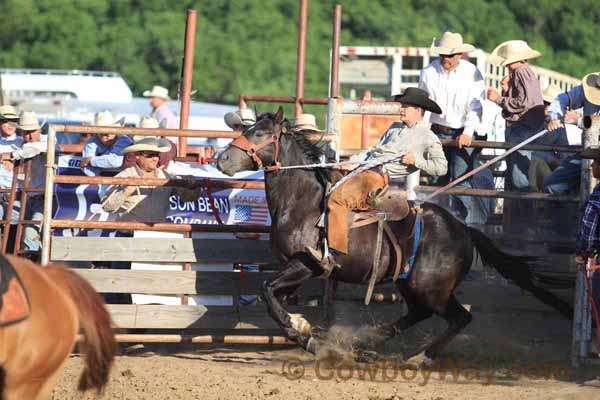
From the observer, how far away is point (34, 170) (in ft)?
32.4

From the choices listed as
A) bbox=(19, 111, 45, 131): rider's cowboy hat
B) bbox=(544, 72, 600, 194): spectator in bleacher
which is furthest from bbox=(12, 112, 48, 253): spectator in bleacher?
bbox=(544, 72, 600, 194): spectator in bleacher

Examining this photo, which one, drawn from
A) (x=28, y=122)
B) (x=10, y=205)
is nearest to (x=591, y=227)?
(x=10, y=205)

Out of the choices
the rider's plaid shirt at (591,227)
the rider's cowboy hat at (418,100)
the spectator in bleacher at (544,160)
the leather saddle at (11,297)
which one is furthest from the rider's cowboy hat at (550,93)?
the leather saddle at (11,297)

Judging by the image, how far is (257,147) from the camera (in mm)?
8281

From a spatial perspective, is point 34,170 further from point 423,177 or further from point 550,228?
point 550,228

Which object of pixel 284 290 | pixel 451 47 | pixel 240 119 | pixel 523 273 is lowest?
pixel 284 290

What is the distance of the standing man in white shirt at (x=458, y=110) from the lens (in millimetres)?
9266

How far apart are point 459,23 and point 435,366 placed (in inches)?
853

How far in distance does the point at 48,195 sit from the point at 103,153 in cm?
136

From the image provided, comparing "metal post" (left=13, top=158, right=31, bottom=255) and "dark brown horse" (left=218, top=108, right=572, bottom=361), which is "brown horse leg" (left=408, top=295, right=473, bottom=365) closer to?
"dark brown horse" (left=218, top=108, right=572, bottom=361)

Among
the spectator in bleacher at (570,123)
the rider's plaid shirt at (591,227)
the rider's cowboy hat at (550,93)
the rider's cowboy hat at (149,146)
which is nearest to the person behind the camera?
the rider's plaid shirt at (591,227)

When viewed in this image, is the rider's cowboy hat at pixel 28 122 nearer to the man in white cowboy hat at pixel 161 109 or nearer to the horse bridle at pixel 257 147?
the man in white cowboy hat at pixel 161 109

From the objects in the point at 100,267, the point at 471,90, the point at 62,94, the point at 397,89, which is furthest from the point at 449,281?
the point at 62,94

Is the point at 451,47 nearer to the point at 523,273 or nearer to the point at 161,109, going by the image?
the point at 523,273
